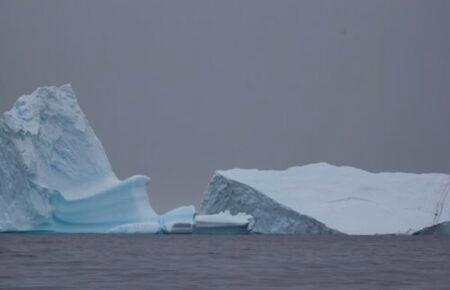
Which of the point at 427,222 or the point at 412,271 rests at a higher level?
the point at 427,222

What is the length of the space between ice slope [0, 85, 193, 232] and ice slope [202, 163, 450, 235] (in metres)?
2.37

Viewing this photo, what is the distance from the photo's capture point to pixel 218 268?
602 inches

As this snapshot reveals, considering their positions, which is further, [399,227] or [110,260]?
[399,227]

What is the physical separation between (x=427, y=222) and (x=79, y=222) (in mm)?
9094

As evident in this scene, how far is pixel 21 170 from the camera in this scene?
2452cm

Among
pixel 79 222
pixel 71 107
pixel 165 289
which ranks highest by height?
pixel 71 107

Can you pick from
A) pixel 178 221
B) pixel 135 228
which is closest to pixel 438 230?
pixel 178 221

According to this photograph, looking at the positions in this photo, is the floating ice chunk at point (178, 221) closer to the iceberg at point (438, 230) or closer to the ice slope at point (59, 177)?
the ice slope at point (59, 177)

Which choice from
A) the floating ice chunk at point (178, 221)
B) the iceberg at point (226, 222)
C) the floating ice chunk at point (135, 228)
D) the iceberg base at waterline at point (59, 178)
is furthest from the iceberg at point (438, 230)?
the iceberg base at waterline at point (59, 178)

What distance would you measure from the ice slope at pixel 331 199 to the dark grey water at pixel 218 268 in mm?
4258

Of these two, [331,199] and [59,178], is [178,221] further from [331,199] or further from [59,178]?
[331,199]

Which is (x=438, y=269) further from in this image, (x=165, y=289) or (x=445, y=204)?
(x=445, y=204)

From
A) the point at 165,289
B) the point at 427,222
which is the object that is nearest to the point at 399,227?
the point at 427,222

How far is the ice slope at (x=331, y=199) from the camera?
2759 cm
